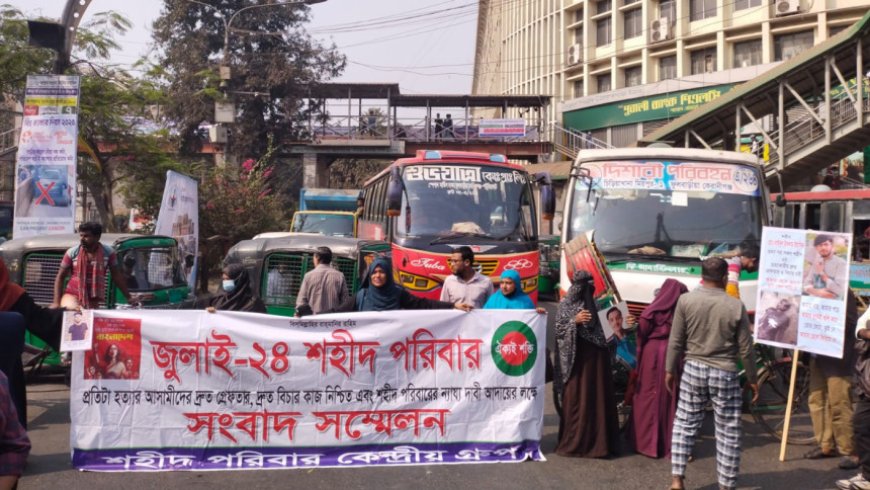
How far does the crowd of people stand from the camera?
587 centimetres

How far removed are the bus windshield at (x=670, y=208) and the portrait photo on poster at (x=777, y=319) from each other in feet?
8.66

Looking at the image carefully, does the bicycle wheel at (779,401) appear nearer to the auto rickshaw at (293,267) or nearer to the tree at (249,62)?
the auto rickshaw at (293,267)

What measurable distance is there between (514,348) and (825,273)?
2717mm

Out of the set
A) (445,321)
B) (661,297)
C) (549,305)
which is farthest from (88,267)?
(549,305)

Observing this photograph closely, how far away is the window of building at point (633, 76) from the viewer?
45438 millimetres

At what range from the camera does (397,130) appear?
41312mm

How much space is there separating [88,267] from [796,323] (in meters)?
6.79

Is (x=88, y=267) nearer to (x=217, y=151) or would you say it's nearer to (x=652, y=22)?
(x=217, y=151)

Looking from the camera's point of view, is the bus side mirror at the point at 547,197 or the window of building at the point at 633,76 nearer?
the bus side mirror at the point at 547,197

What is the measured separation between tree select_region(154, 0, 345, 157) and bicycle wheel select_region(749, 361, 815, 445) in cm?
3113

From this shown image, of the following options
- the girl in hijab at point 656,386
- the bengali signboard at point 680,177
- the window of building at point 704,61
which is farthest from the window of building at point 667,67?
the girl in hijab at point 656,386

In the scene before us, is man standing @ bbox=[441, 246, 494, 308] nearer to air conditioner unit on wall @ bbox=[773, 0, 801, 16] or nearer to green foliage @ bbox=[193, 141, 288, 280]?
green foliage @ bbox=[193, 141, 288, 280]

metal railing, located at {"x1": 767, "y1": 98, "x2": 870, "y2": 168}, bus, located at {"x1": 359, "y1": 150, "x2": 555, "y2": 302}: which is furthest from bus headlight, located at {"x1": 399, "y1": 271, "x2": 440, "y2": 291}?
metal railing, located at {"x1": 767, "y1": 98, "x2": 870, "y2": 168}

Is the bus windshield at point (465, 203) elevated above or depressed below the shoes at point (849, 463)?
above
